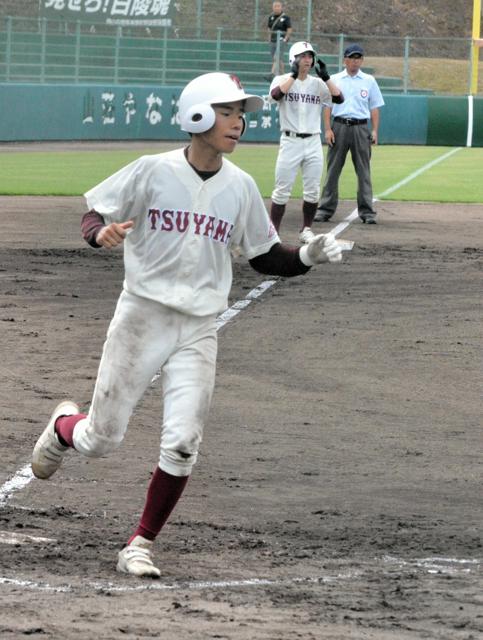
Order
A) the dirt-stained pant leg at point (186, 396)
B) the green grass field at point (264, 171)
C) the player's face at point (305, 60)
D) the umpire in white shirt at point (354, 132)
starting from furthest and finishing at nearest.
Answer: the green grass field at point (264, 171), the umpire in white shirt at point (354, 132), the player's face at point (305, 60), the dirt-stained pant leg at point (186, 396)

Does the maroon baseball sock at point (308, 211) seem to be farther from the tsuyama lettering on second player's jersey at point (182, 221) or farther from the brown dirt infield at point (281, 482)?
the tsuyama lettering on second player's jersey at point (182, 221)

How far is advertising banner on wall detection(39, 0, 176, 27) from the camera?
40781 mm

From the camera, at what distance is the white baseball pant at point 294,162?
646 inches

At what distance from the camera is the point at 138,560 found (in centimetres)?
544

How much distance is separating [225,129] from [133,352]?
39.5 inches

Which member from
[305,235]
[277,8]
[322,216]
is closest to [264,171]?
[322,216]

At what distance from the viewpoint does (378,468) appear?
24.0 ft

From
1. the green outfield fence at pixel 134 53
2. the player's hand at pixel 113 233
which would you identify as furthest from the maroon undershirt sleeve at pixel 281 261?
the green outfield fence at pixel 134 53

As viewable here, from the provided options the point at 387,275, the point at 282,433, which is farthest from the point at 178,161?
the point at 387,275

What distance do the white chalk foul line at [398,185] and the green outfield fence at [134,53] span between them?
717cm

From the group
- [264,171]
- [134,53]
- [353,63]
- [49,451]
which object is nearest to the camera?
[49,451]

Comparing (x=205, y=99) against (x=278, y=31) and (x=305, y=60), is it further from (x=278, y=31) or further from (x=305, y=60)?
(x=278, y=31)

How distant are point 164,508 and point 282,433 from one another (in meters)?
2.46

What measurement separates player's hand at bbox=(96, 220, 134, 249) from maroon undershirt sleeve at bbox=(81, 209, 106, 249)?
0.34 ft
